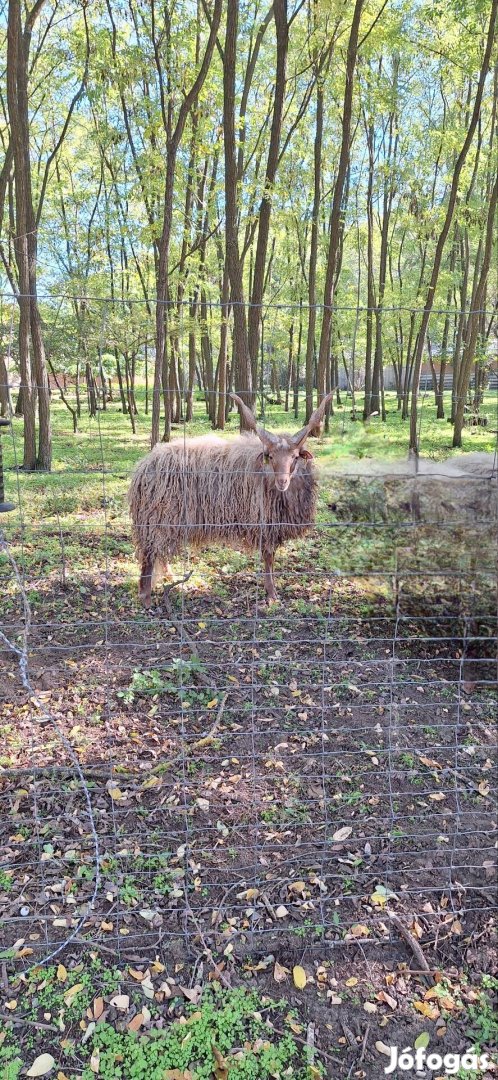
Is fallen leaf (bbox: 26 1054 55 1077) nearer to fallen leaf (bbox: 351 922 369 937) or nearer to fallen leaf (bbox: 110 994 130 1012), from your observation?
fallen leaf (bbox: 110 994 130 1012)

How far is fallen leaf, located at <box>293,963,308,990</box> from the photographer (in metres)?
2.49

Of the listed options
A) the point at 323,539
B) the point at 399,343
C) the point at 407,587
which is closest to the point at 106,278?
the point at 399,343

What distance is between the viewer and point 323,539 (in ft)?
25.5

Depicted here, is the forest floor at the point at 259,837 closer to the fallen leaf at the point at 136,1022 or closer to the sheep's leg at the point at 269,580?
the fallen leaf at the point at 136,1022

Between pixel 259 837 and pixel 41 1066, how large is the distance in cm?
134

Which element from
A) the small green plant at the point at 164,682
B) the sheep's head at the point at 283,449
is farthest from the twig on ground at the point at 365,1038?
the sheep's head at the point at 283,449

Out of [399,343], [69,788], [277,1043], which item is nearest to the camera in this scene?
[277,1043]

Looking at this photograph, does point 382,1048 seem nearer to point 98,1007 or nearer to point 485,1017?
point 485,1017

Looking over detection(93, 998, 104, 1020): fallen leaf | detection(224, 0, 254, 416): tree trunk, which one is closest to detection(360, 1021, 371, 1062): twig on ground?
detection(93, 998, 104, 1020): fallen leaf

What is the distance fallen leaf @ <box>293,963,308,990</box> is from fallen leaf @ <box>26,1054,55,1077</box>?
96 centimetres

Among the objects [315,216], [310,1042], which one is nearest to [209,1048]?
[310,1042]

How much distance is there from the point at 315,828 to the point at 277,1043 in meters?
1.08

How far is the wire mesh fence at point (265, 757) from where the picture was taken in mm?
2807

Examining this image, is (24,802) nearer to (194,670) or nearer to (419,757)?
(194,670)
